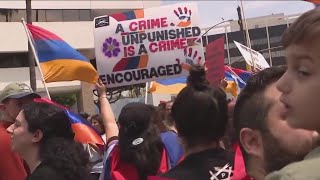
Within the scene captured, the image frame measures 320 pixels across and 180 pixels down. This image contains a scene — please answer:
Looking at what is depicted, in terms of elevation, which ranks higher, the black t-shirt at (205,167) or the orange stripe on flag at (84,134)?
the orange stripe on flag at (84,134)

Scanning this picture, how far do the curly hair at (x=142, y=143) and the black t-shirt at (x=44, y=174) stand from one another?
616mm

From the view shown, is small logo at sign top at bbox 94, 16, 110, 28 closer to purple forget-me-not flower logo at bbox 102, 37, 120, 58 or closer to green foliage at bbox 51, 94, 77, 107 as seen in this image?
purple forget-me-not flower logo at bbox 102, 37, 120, 58

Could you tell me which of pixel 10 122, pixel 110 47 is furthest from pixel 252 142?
pixel 110 47

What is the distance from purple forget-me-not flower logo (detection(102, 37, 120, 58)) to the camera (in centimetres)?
597

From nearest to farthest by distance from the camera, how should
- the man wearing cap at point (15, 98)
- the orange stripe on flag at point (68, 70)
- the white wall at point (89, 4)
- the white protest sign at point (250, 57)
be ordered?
1. the man wearing cap at point (15, 98)
2. the orange stripe on flag at point (68, 70)
3. the white protest sign at point (250, 57)
4. the white wall at point (89, 4)

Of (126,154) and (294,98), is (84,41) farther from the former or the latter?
(294,98)

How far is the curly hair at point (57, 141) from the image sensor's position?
2.83 meters

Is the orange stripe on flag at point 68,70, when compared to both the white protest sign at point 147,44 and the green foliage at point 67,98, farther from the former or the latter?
the green foliage at point 67,98

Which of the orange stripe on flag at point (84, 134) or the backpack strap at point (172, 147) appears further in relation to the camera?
the orange stripe on flag at point (84, 134)

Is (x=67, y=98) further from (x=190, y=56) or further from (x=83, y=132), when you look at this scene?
(x=83, y=132)

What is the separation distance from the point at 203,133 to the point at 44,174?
820 mm

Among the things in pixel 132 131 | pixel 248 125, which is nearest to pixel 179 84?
pixel 132 131

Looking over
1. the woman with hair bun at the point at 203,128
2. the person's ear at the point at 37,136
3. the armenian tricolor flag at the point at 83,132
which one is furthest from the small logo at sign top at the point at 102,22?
the woman with hair bun at the point at 203,128

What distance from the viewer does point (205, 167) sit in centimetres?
235
